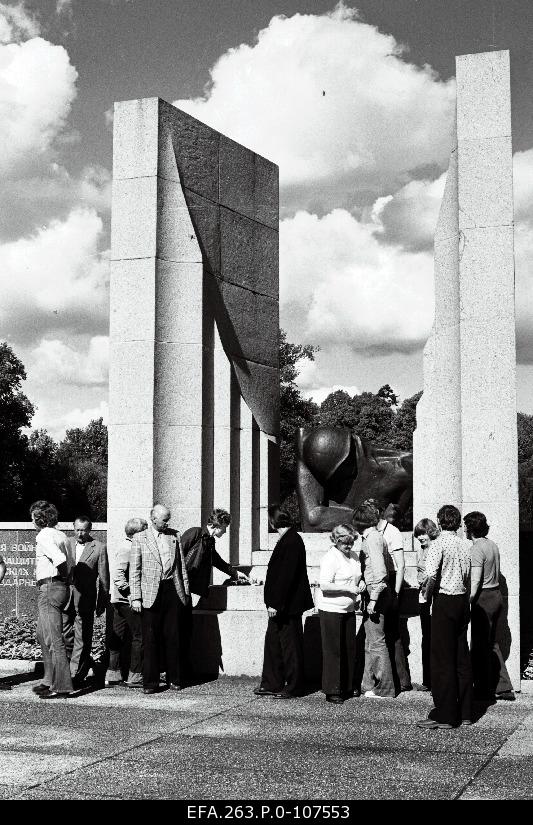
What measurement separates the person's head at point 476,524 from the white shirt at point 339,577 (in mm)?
1045

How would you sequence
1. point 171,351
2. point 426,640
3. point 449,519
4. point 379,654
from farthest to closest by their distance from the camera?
point 171,351
point 426,640
point 379,654
point 449,519

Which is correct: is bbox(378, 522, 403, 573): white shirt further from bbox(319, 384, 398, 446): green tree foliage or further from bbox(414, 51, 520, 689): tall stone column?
bbox(319, 384, 398, 446): green tree foliage

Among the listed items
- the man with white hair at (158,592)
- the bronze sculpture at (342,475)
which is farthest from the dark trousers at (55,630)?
the bronze sculpture at (342,475)

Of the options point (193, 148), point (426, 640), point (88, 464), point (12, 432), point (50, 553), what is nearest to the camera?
point (50, 553)

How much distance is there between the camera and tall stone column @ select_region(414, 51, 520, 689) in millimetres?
9500

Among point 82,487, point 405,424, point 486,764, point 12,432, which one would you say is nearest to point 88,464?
point 82,487

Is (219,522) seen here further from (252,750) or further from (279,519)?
(252,750)

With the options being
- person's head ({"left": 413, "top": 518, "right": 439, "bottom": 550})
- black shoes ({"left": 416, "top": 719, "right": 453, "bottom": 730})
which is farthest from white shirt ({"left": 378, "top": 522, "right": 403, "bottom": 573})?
black shoes ({"left": 416, "top": 719, "right": 453, "bottom": 730})

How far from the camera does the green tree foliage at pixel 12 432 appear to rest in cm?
4297

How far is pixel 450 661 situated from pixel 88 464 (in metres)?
51.4

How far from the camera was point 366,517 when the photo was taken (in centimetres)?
880
